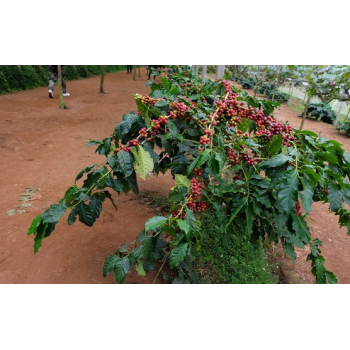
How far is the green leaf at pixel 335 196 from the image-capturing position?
1.29 metres

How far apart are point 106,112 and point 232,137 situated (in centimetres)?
589

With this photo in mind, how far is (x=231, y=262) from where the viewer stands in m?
2.63

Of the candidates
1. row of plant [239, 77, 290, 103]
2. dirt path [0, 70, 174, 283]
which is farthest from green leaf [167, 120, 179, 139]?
row of plant [239, 77, 290, 103]

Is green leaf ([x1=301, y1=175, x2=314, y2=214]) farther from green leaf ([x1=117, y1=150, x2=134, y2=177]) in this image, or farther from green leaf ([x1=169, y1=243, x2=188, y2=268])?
green leaf ([x1=117, y1=150, x2=134, y2=177])

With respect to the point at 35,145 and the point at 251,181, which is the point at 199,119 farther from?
the point at 35,145

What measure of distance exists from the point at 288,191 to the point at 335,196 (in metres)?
0.37

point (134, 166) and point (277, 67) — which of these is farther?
point (277, 67)

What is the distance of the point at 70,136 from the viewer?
493 cm

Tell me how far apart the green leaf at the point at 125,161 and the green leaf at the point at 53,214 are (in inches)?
14.9

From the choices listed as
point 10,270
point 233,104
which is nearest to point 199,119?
point 233,104

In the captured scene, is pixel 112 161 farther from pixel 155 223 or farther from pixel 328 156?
pixel 328 156

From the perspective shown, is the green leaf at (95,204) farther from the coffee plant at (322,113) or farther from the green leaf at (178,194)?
the coffee plant at (322,113)

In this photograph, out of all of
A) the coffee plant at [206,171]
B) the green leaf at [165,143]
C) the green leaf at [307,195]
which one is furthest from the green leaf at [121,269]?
the green leaf at [307,195]

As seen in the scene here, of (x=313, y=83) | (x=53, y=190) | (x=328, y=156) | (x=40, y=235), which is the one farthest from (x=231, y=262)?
(x=313, y=83)
